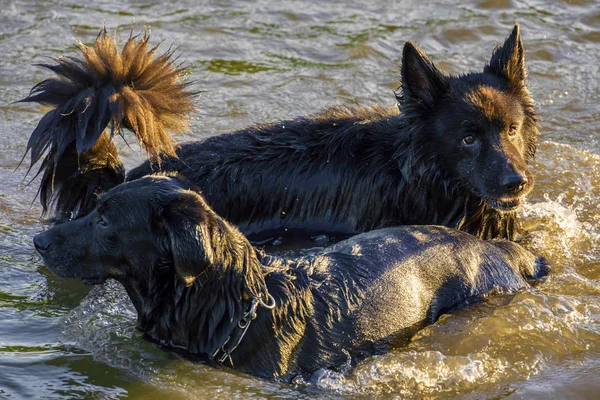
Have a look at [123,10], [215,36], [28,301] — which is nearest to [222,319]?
[28,301]

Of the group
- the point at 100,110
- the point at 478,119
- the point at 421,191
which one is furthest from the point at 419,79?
the point at 100,110

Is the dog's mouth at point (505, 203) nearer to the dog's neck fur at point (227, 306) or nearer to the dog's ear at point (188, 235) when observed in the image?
the dog's neck fur at point (227, 306)

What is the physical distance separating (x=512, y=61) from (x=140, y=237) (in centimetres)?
337

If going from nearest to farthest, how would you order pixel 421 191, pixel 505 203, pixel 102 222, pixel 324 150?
pixel 102 222
pixel 505 203
pixel 421 191
pixel 324 150

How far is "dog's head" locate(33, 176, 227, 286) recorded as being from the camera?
540cm

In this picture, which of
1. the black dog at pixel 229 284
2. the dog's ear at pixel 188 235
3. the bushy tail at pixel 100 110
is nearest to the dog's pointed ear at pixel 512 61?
the black dog at pixel 229 284

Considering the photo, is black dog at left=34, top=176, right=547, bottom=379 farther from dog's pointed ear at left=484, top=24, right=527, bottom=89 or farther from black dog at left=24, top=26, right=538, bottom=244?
dog's pointed ear at left=484, top=24, right=527, bottom=89

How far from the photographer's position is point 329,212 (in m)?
7.89

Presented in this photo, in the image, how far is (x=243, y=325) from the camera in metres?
5.76

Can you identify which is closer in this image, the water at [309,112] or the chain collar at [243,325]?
the chain collar at [243,325]

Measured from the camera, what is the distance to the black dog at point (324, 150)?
7.17 meters

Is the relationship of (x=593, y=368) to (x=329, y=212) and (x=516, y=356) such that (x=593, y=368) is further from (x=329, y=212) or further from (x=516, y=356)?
(x=329, y=212)

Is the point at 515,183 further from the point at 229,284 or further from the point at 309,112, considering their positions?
the point at 309,112

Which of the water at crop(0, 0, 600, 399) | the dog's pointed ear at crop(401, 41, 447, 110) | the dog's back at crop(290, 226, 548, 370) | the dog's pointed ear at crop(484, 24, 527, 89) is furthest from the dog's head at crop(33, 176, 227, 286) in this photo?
the dog's pointed ear at crop(484, 24, 527, 89)
